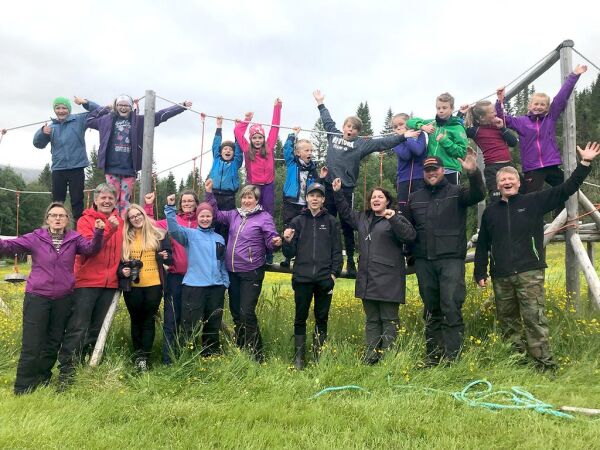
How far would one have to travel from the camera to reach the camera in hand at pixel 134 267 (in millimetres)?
5559

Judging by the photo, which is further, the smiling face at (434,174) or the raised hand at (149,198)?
the raised hand at (149,198)

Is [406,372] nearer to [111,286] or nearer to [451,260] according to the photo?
[451,260]

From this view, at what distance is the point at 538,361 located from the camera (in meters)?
5.29

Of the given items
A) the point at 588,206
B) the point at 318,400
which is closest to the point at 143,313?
the point at 318,400

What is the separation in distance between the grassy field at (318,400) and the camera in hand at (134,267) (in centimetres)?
93

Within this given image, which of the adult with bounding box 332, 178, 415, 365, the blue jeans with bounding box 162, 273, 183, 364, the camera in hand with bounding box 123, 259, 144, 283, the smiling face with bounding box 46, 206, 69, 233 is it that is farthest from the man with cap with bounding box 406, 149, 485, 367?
the smiling face with bounding box 46, 206, 69, 233

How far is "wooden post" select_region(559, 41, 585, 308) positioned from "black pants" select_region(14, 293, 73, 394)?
6.44m

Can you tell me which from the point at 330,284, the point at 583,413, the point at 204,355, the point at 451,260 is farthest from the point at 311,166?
the point at 583,413

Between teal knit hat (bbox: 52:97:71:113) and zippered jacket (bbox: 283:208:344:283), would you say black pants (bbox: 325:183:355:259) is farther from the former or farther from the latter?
teal knit hat (bbox: 52:97:71:113)

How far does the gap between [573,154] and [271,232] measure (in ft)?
13.9

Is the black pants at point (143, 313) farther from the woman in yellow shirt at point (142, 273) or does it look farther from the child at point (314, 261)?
the child at point (314, 261)

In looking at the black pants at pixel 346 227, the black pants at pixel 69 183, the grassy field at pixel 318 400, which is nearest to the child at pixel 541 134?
the grassy field at pixel 318 400

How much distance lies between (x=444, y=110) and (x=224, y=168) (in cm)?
312

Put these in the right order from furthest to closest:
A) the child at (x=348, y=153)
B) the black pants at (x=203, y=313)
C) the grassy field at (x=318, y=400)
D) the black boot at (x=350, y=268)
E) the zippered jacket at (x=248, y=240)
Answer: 1. the black boot at (x=350, y=268)
2. the child at (x=348, y=153)
3. the zippered jacket at (x=248, y=240)
4. the black pants at (x=203, y=313)
5. the grassy field at (x=318, y=400)
